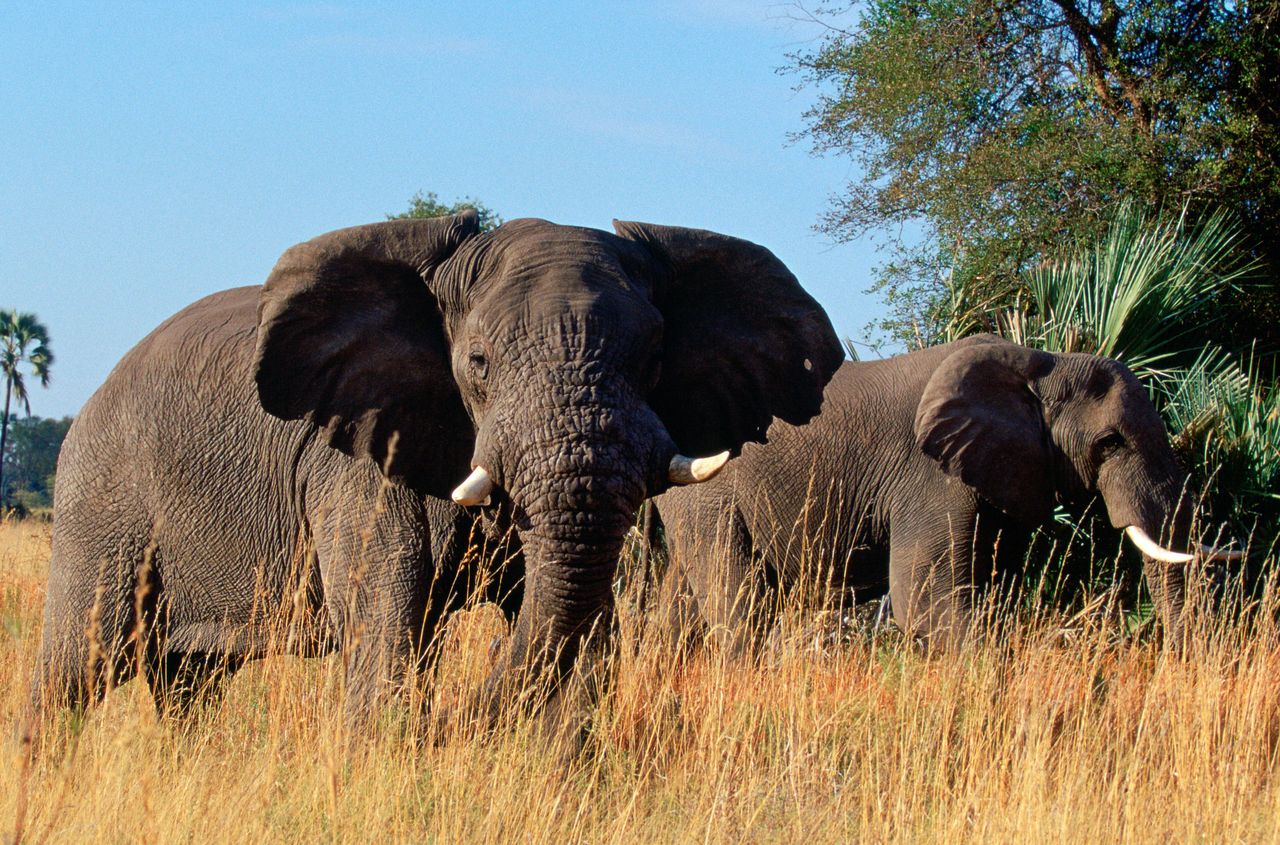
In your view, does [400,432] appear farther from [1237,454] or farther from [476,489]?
[1237,454]

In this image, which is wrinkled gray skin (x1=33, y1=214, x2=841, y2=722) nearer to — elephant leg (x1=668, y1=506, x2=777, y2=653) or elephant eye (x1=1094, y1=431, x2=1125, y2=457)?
elephant leg (x1=668, y1=506, x2=777, y2=653)

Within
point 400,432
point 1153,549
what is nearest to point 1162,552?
point 1153,549

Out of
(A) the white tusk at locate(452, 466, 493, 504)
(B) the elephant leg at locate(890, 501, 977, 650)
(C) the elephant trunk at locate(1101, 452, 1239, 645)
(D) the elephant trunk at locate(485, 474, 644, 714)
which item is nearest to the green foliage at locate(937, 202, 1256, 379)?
(C) the elephant trunk at locate(1101, 452, 1239, 645)

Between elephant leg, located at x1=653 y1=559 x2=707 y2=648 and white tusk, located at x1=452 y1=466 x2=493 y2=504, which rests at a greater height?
white tusk, located at x1=452 y1=466 x2=493 y2=504

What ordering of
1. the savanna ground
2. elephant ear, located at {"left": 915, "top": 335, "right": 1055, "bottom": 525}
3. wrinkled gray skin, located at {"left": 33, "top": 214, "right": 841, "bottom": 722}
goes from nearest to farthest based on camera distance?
the savanna ground → wrinkled gray skin, located at {"left": 33, "top": 214, "right": 841, "bottom": 722} → elephant ear, located at {"left": 915, "top": 335, "right": 1055, "bottom": 525}

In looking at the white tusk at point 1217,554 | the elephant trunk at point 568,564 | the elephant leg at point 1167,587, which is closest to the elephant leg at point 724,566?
the elephant leg at point 1167,587

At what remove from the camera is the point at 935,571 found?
947cm

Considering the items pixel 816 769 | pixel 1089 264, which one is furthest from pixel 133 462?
pixel 1089 264

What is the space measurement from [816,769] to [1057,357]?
485 cm

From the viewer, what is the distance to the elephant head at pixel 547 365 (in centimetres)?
490

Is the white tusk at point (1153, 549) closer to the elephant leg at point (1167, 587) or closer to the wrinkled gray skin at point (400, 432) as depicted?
the elephant leg at point (1167, 587)

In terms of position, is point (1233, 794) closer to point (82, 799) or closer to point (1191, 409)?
point (82, 799)

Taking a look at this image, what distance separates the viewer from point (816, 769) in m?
5.67

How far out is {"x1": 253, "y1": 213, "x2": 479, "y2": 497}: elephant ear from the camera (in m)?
5.71
